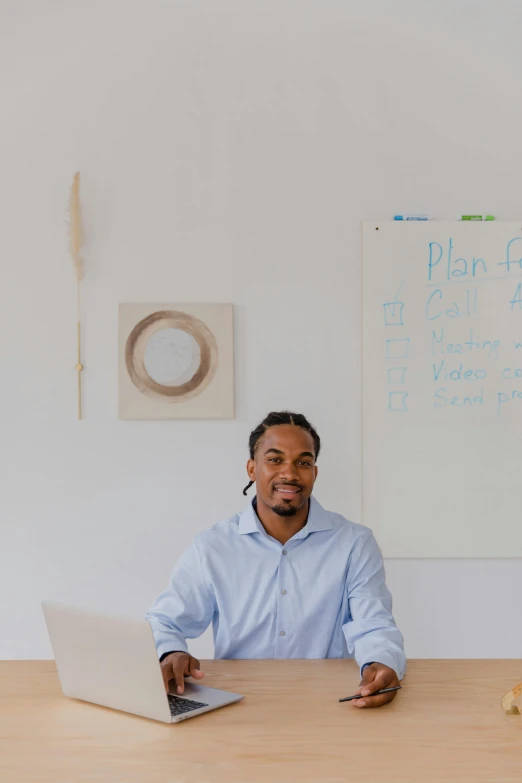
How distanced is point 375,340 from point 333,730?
1.63 meters

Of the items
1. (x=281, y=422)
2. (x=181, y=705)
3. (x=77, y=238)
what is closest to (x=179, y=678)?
(x=181, y=705)

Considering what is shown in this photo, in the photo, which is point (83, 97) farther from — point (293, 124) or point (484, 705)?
point (484, 705)

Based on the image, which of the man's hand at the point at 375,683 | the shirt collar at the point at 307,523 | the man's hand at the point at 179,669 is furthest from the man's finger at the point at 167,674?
the shirt collar at the point at 307,523

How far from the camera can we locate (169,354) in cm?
283

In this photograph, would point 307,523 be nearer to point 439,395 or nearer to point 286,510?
point 286,510

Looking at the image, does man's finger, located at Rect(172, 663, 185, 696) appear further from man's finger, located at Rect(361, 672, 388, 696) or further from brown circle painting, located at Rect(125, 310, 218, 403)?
brown circle painting, located at Rect(125, 310, 218, 403)

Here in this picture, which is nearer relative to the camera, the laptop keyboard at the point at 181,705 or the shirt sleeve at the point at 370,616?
the laptop keyboard at the point at 181,705

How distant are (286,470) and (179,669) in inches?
24.5

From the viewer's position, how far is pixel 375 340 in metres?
2.84

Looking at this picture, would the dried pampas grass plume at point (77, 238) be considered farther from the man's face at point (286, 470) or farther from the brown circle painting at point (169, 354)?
the man's face at point (286, 470)

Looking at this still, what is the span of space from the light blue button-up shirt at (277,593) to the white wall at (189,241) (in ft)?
2.48

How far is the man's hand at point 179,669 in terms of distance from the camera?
1646 mm

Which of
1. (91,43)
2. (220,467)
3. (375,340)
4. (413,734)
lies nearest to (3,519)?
(220,467)

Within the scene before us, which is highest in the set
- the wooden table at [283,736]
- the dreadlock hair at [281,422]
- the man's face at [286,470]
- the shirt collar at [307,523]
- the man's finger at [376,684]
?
the dreadlock hair at [281,422]
